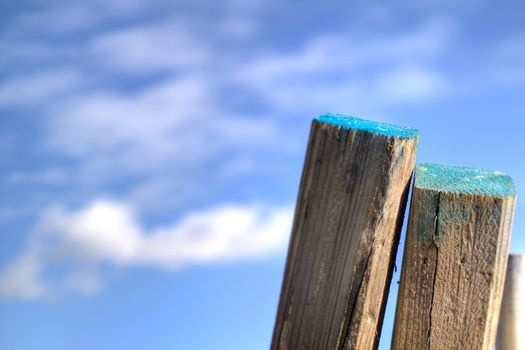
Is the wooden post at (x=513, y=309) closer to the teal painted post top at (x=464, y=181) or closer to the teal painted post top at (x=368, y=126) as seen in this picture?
the teal painted post top at (x=464, y=181)

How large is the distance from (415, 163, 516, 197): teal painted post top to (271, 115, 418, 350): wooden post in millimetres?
188

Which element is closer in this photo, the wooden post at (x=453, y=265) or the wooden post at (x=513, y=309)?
the wooden post at (x=453, y=265)

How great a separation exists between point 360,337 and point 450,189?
2.16 feet

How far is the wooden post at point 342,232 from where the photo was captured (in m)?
2.12

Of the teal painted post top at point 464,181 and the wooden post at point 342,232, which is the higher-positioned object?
the teal painted post top at point 464,181

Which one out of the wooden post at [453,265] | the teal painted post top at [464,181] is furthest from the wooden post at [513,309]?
the teal painted post top at [464,181]

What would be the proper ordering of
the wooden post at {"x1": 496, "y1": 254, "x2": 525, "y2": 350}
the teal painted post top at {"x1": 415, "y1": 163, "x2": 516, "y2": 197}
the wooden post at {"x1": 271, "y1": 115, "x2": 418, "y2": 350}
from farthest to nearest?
the wooden post at {"x1": 496, "y1": 254, "x2": 525, "y2": 350} < the teal painted post top at {"x1": 415, "y1": 163, "x2": 516, "y2": 197} < the wooden post at {"x1": 271, "y1": 115, "x2": 418, "y2": 350}

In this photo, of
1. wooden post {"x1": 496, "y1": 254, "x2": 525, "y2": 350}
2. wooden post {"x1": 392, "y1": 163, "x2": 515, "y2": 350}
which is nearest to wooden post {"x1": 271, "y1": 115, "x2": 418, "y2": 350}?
wooden post {"x1": 392, "y1": 163, "x2": 515, "y2": 350}

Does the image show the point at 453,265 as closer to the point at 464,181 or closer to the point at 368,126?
the point at 464,181

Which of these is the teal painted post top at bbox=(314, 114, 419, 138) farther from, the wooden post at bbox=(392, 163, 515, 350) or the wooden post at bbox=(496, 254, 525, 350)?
the wooden post at bbox=(496, 254, 525, 350)

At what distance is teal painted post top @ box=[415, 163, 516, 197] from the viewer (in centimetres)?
223

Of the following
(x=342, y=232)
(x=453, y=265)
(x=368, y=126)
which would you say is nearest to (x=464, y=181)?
(x=453, y=265)

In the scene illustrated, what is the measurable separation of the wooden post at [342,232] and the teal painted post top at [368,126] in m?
0.01

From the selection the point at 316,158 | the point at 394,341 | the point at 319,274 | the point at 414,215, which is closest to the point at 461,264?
the point at 414,215
